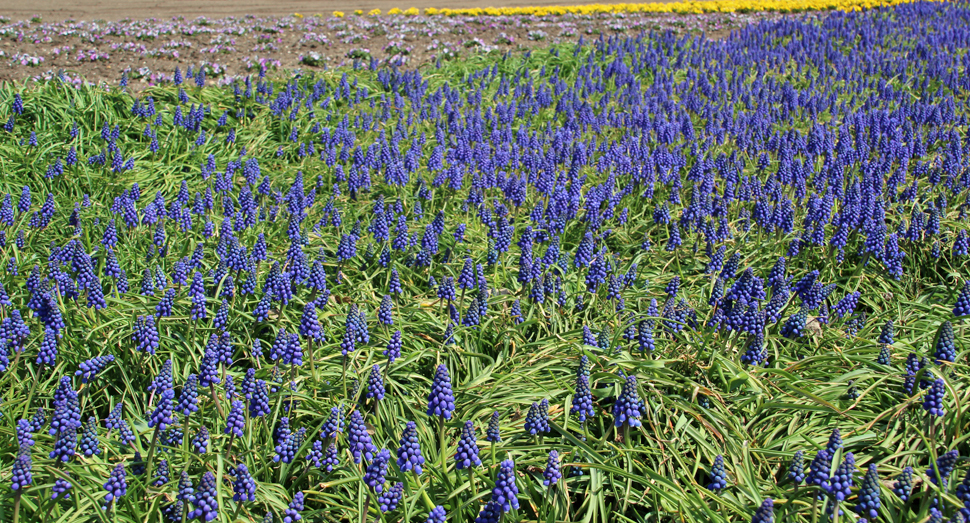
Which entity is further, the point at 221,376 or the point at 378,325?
the point at 378,325

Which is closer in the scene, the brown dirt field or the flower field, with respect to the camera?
the flower field

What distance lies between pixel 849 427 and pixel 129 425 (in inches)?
168

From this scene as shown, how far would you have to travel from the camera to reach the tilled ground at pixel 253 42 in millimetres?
11531

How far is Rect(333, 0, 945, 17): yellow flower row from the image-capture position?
22.7 meters

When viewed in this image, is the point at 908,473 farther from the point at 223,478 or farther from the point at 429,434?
the point at 223,478

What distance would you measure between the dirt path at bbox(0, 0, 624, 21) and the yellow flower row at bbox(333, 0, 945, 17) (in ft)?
9.80

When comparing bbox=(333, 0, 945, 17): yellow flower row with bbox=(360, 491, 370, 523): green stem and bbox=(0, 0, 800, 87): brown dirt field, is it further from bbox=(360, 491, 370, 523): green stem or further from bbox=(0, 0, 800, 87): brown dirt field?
bbox=(360, 491, 370, 523): green stem

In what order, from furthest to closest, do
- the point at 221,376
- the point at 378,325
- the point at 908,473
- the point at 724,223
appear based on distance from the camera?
1. the point at 724,223
2. the point at 378,325
3. the point at 221,376
4. the point at 908,473

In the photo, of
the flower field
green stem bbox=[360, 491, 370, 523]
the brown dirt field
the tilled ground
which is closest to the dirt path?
the brown dirt field

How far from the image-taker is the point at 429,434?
4.10 metres

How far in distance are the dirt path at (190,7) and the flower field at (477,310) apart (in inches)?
462

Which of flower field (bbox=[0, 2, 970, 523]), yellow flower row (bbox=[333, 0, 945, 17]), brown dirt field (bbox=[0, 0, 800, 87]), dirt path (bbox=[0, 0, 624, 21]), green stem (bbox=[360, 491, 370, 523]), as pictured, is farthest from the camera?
yellow flower row (bbox=[333, 0, 945, 17])

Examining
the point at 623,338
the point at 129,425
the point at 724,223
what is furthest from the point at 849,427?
the point at 129,425

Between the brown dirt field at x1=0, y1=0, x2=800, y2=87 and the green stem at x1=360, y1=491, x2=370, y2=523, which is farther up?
the brown dirt field at x1=0, y1=0, x2=800, y2=87
